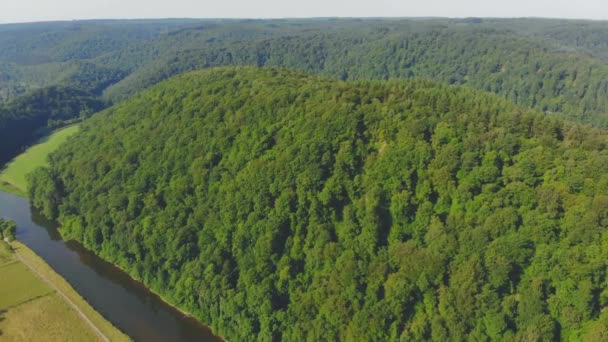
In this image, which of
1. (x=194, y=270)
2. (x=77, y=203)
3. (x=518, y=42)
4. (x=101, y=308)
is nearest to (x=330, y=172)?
(x=194, y=270)

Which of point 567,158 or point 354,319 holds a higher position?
point 567,158

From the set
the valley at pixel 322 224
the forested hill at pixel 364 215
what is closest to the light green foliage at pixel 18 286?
the valley at pixel 322 224

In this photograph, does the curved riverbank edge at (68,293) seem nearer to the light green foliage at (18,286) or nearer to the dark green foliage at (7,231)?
the light green foliage at (18,286)

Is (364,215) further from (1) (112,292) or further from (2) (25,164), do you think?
(2) (25,164)

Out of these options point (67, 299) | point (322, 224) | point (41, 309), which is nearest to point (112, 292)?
point (67, 299)

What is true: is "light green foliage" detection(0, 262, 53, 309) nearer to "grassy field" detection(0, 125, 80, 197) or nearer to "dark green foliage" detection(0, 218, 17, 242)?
"dark green foliage" detection(0, 218, 17, 242)

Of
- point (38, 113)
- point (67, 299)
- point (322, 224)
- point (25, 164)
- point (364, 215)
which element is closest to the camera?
point (364, 215)

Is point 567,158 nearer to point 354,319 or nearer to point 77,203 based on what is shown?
point 354,319
